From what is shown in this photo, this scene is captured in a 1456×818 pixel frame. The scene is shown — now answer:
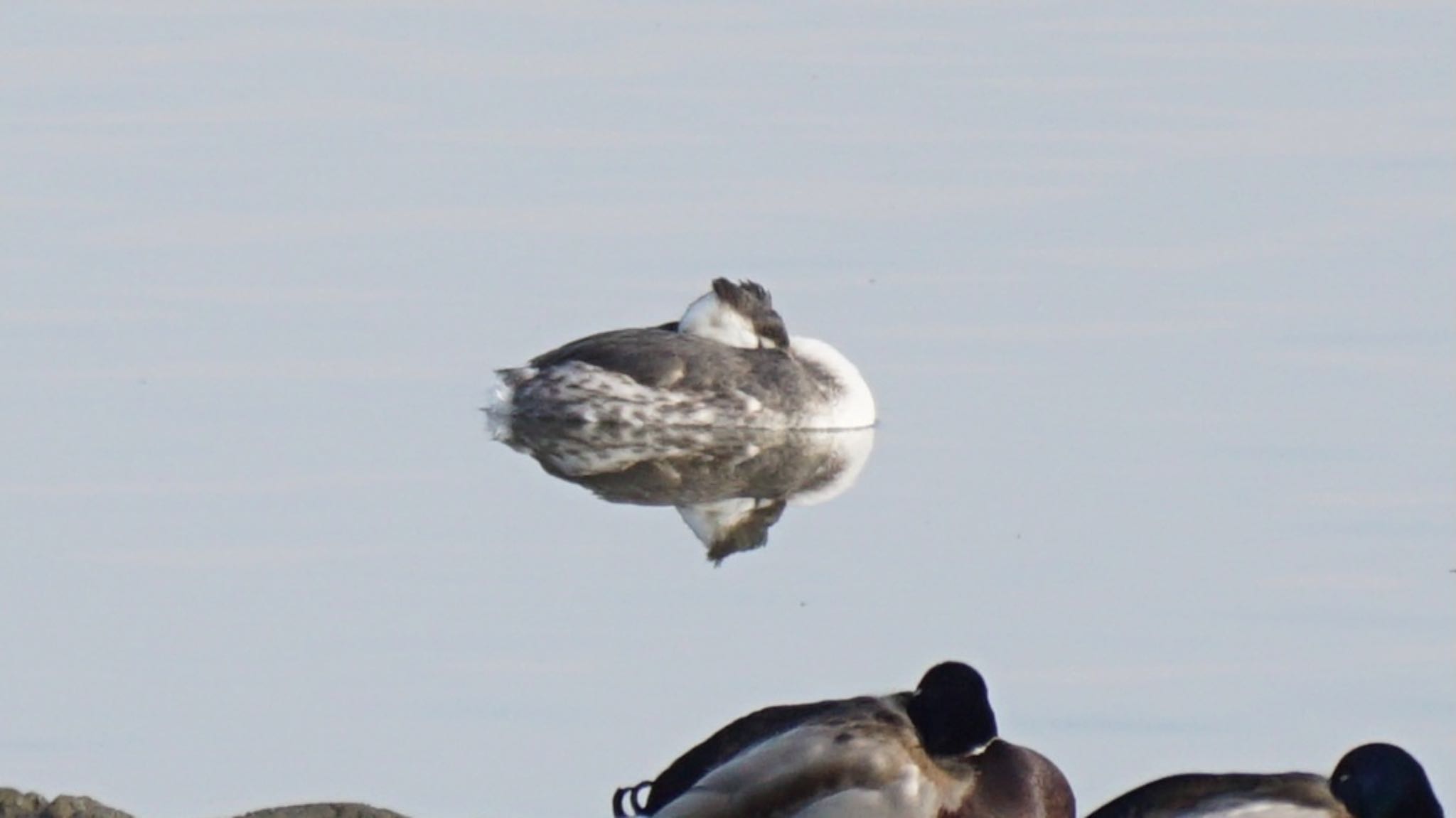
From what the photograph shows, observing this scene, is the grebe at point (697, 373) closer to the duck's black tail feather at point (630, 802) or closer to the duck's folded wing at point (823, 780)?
the duck's black tail feather at point (630, 802)

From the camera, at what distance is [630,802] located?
341 inches

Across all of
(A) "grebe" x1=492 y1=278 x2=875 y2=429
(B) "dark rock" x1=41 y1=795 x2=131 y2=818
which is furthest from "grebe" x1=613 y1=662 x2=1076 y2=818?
(A) "grebe" x1=492 y1=278 x2=875 y2=429

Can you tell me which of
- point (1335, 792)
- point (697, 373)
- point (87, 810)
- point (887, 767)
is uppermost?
point (697, 373)

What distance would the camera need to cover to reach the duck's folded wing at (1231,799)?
Result: 22.4 ft

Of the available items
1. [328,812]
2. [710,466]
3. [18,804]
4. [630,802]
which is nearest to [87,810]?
[18,804]

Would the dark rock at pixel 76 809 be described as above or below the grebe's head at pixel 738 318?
below

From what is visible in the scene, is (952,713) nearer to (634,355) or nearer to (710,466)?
(710,466)

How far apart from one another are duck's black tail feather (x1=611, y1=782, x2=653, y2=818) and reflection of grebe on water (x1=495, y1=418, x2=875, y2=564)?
4059 mm

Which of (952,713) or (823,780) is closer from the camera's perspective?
(823,780)

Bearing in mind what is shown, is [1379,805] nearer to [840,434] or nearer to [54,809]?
[54,809]

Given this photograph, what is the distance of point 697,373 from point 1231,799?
10.8 meters

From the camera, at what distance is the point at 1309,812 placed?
6.94m

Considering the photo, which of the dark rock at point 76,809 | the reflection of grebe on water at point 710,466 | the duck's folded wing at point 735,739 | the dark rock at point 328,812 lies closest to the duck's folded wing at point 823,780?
the duck's folded wing at point 735,739

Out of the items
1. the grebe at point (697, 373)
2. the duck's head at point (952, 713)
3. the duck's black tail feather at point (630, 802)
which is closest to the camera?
the duck's head at point (952, 713)
